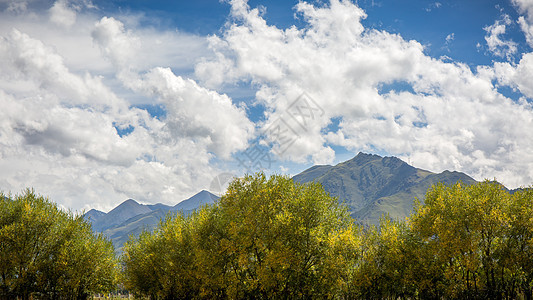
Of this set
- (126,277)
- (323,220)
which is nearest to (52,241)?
(126,277)

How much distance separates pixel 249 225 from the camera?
1940 inches

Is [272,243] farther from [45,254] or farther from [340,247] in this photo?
[45,254]

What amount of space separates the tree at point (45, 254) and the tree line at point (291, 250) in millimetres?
193

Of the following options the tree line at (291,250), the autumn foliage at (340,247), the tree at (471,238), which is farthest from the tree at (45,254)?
the tree at (471,238)

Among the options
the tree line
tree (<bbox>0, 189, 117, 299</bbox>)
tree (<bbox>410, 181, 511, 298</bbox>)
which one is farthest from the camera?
tree (<bbox>0, 189, 117, 299</bbox>)

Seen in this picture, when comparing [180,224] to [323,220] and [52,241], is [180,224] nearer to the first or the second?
[52,241]

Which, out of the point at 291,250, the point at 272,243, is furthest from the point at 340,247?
the point at 272,243

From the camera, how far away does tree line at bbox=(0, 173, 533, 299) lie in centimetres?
4812

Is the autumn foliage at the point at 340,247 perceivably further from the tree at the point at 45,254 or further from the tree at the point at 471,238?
the tree at the point at 45,254

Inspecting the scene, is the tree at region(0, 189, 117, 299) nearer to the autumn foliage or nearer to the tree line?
the tree line

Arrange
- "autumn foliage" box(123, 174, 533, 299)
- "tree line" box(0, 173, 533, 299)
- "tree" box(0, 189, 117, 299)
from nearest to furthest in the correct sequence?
"autumn foliage" box(123, 174, 533, 299), "tree line" box(0, 173, 533, 299), "tree" box(0, 189, 117, 299)

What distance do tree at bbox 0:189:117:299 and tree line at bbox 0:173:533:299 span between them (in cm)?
19

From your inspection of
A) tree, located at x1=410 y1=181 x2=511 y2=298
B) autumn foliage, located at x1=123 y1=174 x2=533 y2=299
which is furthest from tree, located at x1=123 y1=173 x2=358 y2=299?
tree, located at x1=410 y1=181 x2=511 y2=298

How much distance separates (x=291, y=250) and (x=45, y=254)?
160 feet
